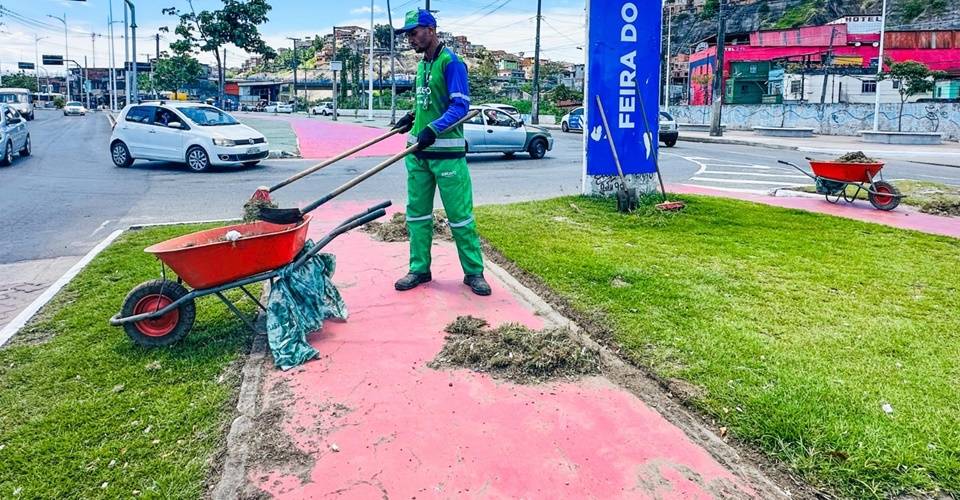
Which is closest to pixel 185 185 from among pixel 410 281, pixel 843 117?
pixel 410 281

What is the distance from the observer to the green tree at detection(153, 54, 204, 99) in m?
56.8

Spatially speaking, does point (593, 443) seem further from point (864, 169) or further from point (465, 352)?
point (864, 169)

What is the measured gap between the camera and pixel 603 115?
394 inches

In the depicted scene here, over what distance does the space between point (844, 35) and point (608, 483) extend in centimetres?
6132

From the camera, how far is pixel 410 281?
5582 millimetres

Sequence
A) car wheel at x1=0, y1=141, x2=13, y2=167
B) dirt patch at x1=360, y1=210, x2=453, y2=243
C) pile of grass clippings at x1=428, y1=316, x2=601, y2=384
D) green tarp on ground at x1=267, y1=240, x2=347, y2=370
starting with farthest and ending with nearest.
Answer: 1. car wheel at x1=0, y1=141, x2=13, y2=167
2. dirt patch at x1=360, y1=210, x2=453, y2=243
3. green tarp on ground at x1=267, y1=240, x2=347, y2=370
4. pile of grass clippings at x1=428, y1=316, x2=601, y2=384

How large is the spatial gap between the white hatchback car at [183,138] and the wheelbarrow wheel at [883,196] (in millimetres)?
12781

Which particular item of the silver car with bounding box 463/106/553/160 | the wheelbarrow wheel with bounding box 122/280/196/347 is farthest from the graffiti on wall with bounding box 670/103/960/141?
the wheelbarrow wheel with bounding box 122/280/196/347

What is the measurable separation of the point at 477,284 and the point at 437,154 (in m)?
1.08

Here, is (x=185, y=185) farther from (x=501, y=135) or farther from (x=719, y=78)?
(x=719, y=78)

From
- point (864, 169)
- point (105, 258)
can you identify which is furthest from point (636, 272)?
point (864, 169)

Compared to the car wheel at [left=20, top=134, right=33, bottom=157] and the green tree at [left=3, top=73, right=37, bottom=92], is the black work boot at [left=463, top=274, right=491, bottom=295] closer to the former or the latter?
the car wheel at [left=20, top=134, right=33, bottom=157]

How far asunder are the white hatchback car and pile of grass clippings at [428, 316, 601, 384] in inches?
504

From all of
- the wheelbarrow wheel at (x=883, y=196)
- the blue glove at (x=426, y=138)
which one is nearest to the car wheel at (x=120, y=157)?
the blue glove at (x=426, y=138)
